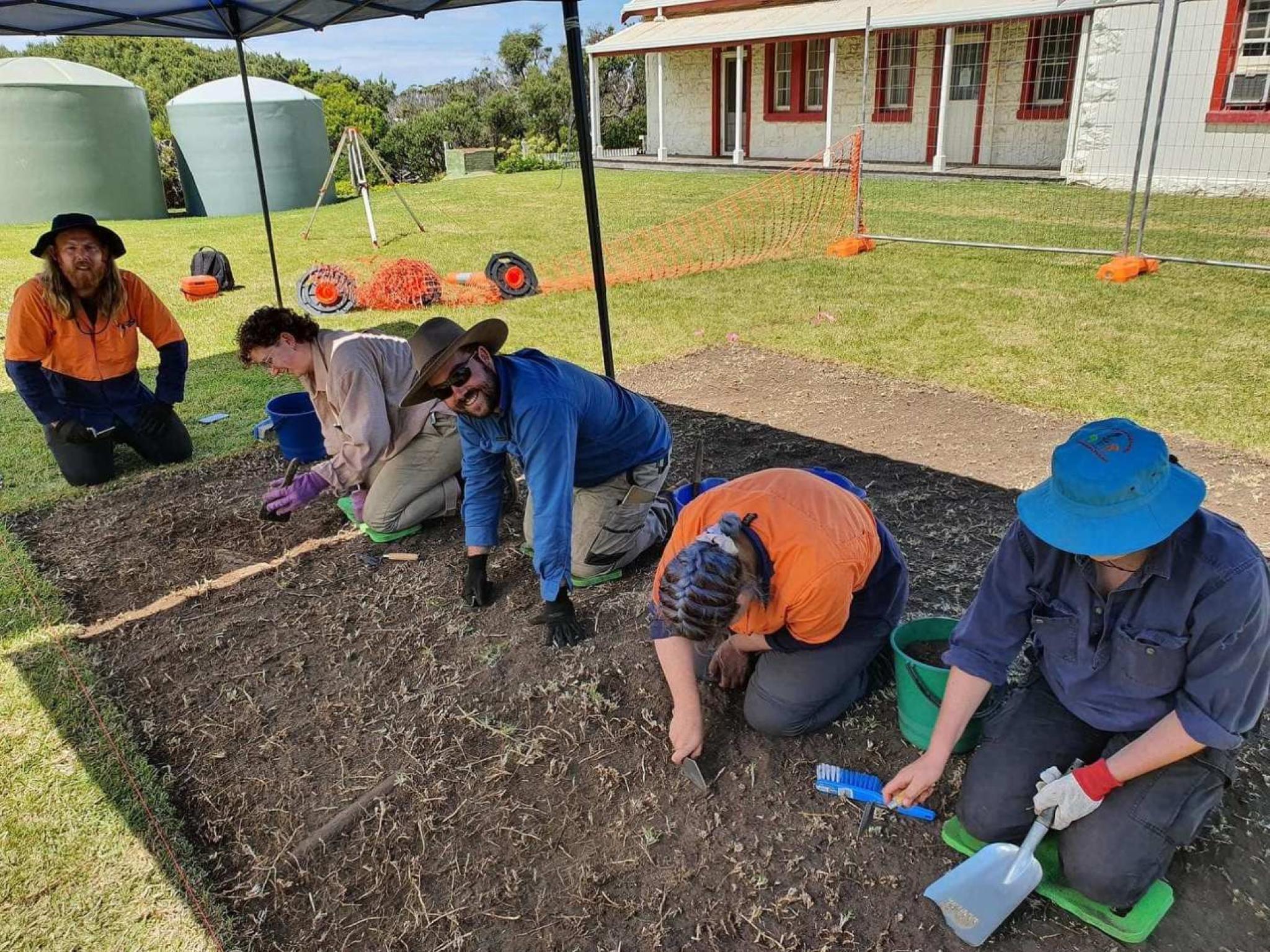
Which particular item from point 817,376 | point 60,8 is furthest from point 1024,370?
point 60,8

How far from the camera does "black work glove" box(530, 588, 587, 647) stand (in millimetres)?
3090

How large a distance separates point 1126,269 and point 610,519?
21.5 feet

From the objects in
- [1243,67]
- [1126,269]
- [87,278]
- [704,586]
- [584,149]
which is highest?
[1243,67]

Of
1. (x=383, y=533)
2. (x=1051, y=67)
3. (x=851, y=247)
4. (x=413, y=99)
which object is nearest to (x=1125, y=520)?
(x=383, y=533)

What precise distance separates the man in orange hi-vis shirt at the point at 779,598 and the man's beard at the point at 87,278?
368 cm

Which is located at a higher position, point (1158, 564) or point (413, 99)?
point (413, 99)

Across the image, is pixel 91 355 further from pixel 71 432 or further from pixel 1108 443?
pixel 1108 443

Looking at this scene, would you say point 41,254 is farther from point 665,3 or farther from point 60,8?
point 665,3

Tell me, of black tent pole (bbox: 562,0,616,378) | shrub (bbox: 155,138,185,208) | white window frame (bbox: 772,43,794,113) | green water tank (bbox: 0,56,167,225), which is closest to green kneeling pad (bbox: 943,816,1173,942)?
black tent pole (bbox: 562,0,616,378)

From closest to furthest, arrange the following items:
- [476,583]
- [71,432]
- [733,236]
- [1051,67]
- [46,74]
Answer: [476,583] < [71,432] < [733,236] < [1051,67] < [46,74]

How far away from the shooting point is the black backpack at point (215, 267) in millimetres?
9453

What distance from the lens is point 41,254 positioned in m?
4.36

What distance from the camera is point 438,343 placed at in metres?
2.92

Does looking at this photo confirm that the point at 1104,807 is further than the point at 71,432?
No
